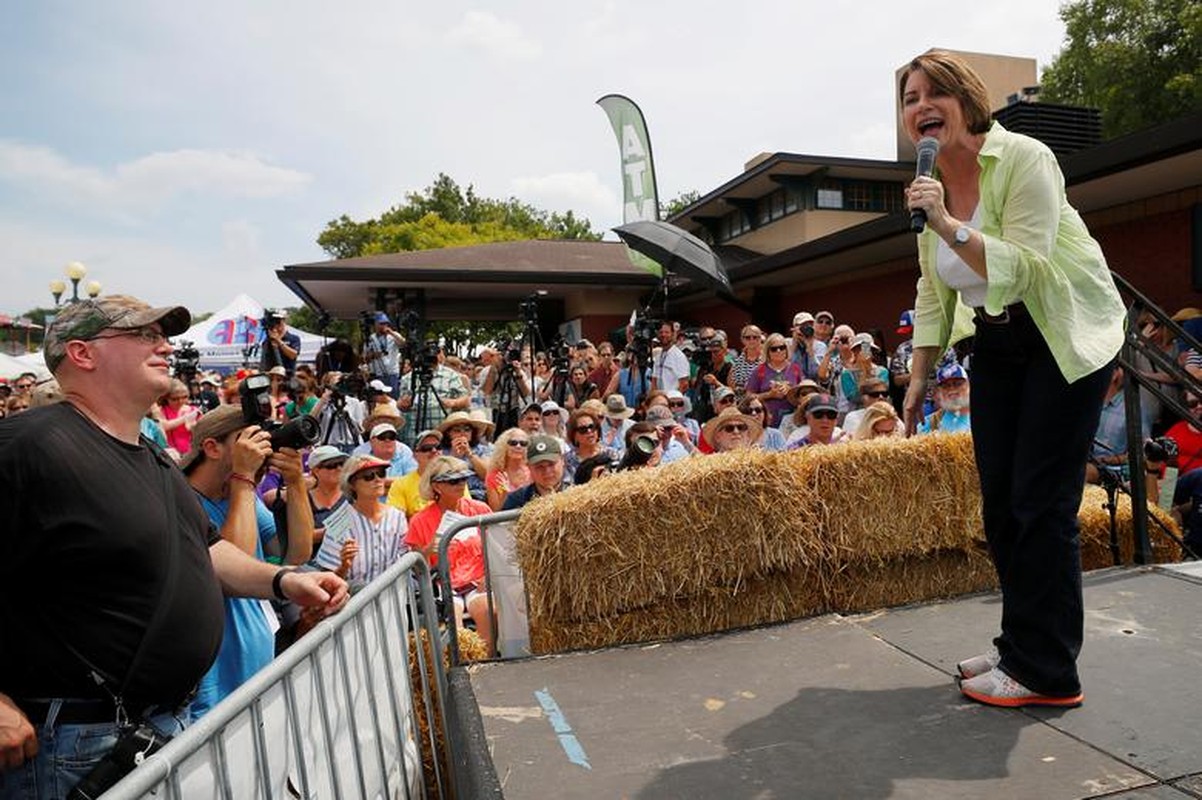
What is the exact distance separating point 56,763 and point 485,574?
2.13 m

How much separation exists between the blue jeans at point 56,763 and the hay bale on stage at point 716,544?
1.88 meters

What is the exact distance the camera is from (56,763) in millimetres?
1910

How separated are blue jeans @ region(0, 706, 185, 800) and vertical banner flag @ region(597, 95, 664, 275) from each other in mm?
14206

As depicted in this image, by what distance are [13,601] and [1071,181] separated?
9.91 m

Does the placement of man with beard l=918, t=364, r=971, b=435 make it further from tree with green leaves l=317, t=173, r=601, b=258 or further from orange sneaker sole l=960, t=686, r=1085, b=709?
tree with green leaves l=317, t=173, r=601, b=258

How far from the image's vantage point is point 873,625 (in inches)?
128

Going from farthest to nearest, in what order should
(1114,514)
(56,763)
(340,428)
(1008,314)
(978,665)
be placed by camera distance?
(340,428) < (1114,514) < (978,665) < (1008,314) < (56,763)

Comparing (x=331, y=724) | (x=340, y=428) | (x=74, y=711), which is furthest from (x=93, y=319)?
(x=340, y=428)

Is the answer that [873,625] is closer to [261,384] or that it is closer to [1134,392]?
[1134,392]

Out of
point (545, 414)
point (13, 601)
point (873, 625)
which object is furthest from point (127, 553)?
point (545, 414)

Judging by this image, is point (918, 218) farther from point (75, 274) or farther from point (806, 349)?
point (75, 274)

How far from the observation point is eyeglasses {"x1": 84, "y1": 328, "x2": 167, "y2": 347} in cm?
223

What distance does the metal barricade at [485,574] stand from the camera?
3.64m

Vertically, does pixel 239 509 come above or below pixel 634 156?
below
